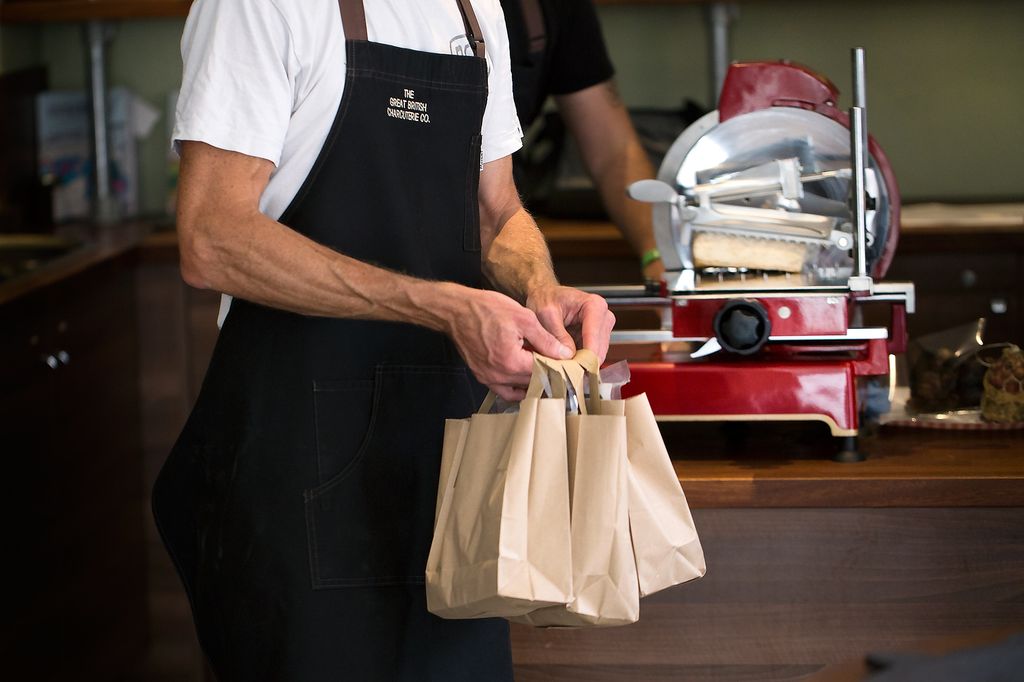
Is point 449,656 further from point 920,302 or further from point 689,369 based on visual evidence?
point 920,302

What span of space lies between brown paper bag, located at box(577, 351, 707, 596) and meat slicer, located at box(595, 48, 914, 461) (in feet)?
1.28

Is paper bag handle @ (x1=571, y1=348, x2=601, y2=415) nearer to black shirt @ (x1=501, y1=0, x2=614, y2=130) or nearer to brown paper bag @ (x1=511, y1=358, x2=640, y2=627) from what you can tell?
brown paper bag @ (x1=511, y1=358, x2=640, y2=627)

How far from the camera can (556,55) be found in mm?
2475

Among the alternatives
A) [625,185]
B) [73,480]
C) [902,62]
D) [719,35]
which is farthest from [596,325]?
[902,62]

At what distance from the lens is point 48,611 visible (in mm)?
2537

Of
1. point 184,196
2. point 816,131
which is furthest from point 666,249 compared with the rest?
point 184,196

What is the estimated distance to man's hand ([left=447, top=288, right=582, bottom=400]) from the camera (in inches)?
49.5

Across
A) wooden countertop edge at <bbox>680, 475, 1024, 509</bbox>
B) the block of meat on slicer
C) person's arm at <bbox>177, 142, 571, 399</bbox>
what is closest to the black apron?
person's arm at <bbox>177, 142, 571, 399</bbox>

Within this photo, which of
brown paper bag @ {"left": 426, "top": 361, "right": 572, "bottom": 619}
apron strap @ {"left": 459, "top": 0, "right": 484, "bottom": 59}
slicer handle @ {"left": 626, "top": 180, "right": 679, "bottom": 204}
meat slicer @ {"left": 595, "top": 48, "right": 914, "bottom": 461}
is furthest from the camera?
slicer handle @ {"left": 626, "top": 180, "right": 679, "bottom": 204}

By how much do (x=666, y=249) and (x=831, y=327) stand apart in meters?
0.30

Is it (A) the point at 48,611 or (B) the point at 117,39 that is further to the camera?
(B) the point at 117,39

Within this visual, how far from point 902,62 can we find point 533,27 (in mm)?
1529

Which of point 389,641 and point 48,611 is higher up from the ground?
point 389,641

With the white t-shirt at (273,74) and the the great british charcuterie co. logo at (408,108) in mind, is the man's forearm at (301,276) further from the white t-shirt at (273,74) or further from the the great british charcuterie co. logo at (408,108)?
the the great british charcuterie co. logo at (408,108)
